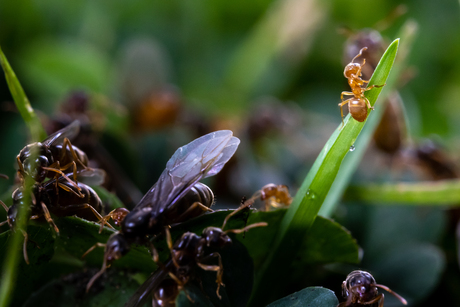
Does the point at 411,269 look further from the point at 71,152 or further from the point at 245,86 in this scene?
the point at 245,86

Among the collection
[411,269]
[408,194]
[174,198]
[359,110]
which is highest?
[359,110]

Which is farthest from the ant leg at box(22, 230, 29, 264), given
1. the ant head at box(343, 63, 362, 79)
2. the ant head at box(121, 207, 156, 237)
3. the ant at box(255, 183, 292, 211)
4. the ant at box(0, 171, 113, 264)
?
the ant head at box(343, 63, 362, 79)

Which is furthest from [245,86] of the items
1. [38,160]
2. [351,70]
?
[38,160]

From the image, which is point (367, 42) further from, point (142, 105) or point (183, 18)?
point (183, 18)

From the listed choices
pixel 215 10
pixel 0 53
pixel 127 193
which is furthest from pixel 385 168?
pixel 215 10

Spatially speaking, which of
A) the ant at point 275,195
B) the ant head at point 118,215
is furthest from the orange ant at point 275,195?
the ant head at point 118,215

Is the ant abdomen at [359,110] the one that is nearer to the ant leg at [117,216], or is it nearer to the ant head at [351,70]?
the ant head at [351,70]
